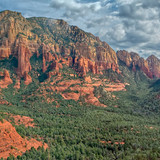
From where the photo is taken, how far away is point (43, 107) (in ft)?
244

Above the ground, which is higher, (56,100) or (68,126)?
(56,100)

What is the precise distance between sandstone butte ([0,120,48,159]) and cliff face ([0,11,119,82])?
256 ft

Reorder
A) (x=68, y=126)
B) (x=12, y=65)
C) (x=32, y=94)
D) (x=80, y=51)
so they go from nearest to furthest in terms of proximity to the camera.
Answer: (x=68, y=126) → (x=32, y=94) → (x=12, y=65) → (x=80, y=51)

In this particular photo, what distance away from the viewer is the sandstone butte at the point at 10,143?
89.1 feet

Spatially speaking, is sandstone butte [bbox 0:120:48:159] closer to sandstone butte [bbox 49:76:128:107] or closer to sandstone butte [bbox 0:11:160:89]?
sandstone butte [bbox 49:76:128:107]

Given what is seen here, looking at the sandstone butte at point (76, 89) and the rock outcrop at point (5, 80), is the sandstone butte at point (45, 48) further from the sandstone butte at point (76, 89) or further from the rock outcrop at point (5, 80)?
the sandstone butte at point (76, 89)

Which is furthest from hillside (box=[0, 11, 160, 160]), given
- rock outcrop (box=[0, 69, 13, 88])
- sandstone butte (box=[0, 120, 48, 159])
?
rock outcrop (box=[0, 69, 13, 88])

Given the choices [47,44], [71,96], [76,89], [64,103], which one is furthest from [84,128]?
[47,44]

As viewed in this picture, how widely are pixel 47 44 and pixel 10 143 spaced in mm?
121899

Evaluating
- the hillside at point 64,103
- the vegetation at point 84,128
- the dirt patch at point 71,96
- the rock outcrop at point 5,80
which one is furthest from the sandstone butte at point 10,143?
the rock outcrop at point 5,80

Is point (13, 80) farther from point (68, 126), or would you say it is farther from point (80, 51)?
point (80, 51)

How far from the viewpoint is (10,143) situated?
2919 cm

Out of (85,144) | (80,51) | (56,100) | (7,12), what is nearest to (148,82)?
(80,51)

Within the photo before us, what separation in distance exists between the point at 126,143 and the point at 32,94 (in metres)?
63.9
